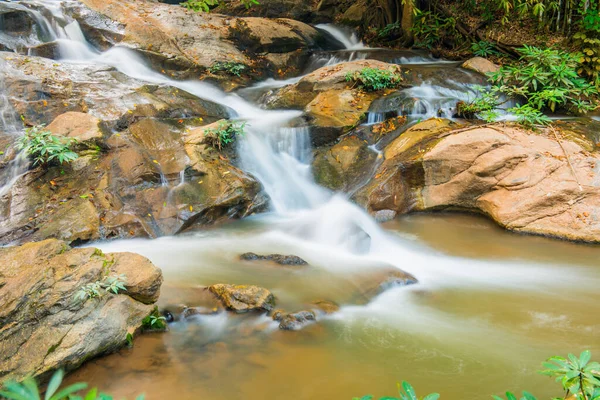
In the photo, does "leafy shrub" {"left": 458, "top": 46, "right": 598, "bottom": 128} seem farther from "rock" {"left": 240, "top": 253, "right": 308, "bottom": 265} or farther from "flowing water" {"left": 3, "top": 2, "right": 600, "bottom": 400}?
"rock" {"left": 240, "top": 253, "right": 308, "bottom": 265}

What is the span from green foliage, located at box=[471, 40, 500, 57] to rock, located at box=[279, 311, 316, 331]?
966cm

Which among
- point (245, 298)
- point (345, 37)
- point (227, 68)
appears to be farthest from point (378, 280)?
point (345, 37)

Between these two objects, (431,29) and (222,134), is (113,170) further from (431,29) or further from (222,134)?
(431,29)

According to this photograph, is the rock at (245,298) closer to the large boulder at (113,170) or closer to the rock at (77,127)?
the large boulder at (113,170)

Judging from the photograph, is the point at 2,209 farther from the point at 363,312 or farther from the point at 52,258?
the point at 363,312

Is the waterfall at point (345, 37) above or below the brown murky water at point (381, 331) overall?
above

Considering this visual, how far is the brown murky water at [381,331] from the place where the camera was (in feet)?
10.9

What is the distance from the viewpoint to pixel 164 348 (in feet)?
12.1

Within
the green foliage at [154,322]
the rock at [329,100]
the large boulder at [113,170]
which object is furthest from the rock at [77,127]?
the green foliage at [154,322]

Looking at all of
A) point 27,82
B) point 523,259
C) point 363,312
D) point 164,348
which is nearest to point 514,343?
point 363,312

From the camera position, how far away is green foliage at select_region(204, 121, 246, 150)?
23.9 feet

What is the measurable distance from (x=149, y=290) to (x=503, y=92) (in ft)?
26.0

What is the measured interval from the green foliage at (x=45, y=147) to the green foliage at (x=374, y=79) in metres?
5.40

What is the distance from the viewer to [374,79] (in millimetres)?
8781
